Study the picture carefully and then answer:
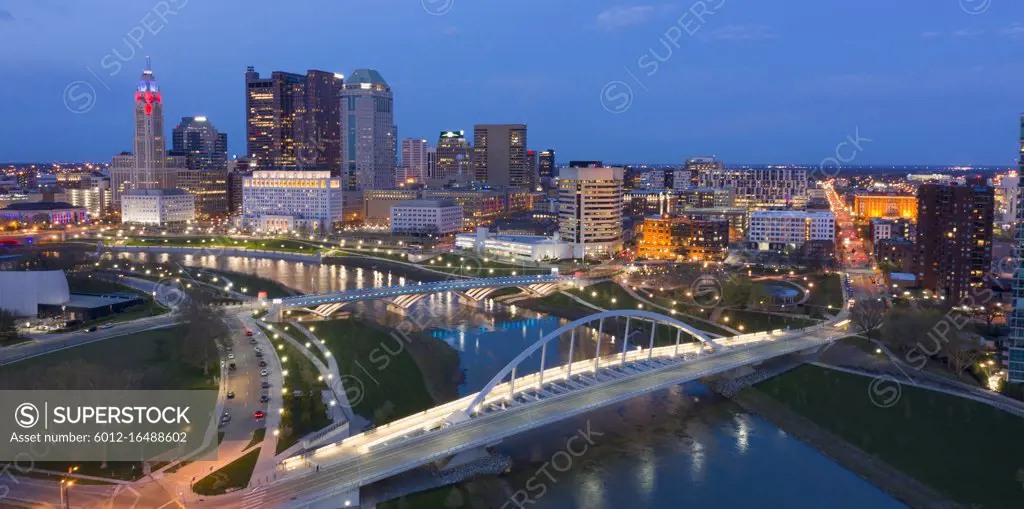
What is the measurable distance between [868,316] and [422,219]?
40.4 metres

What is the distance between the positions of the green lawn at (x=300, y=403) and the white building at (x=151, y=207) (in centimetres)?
5185

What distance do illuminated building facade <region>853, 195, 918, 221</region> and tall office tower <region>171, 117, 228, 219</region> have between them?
197 ft

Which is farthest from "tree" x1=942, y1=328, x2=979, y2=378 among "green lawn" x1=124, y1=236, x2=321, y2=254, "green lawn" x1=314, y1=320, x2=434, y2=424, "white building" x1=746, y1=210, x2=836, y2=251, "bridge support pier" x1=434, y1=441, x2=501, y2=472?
"green lawn" x1=124, y1=236, x2=321, y2=254

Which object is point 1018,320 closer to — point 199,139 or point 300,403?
point 300,403

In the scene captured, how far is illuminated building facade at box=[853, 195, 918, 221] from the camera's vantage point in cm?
6569

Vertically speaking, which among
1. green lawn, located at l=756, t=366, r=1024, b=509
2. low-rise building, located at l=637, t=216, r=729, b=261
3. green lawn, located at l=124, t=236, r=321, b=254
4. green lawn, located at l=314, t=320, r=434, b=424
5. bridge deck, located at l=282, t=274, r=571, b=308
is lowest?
green lawn, located at l=756, t=366, r=1024, b=509

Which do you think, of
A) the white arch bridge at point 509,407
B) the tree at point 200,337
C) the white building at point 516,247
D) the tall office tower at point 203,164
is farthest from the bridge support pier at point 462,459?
the tall office tower at point 203,164

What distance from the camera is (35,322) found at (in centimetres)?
2506

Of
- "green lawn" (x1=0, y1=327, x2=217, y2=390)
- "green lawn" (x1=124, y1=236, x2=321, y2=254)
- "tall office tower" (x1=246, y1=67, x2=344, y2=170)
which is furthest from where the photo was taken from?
"tall office tower" (x1=246, y1=67, x2=344, y2=170)

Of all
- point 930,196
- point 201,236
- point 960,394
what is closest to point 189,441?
point 960,394

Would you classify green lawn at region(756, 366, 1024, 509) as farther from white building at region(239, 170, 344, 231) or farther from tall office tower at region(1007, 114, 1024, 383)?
white building at region(239, 170, 344, 231)

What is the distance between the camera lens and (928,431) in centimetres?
1836

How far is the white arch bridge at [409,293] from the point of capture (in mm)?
29375

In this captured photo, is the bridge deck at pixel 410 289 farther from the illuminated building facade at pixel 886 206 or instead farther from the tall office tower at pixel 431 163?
the tall office tower at pixel 431 163
